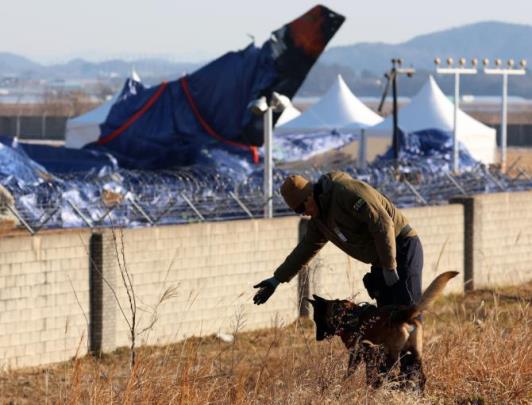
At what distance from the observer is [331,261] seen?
55.8ft

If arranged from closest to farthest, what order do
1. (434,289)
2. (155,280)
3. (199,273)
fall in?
(434,289) < (155,280) < (199,273)

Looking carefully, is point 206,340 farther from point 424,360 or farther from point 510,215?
point 510,215

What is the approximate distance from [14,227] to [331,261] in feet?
16.6

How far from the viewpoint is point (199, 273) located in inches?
618

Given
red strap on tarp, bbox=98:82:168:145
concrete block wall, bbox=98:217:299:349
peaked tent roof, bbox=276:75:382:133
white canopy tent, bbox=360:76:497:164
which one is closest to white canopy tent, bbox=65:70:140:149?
peaked tent roof, bbox=276:75:382:133

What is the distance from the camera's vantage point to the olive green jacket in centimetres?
896

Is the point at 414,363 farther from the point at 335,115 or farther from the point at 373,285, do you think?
the point at 335,115

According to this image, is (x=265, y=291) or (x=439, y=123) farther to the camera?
(x=439, y=123)

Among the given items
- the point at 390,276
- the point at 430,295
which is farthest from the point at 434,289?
the point at 390,276

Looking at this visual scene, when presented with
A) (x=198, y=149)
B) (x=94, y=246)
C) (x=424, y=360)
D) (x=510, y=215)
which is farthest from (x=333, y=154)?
(x=424, y=360)

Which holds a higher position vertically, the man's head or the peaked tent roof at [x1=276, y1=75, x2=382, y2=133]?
the man's head

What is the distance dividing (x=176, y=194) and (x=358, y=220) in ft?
38.1

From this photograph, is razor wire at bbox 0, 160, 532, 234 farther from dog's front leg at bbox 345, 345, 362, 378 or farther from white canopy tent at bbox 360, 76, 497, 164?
white canopy tent at bbox 360, 76, 497, 164

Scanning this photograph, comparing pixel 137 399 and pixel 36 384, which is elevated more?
pixel 137 399
